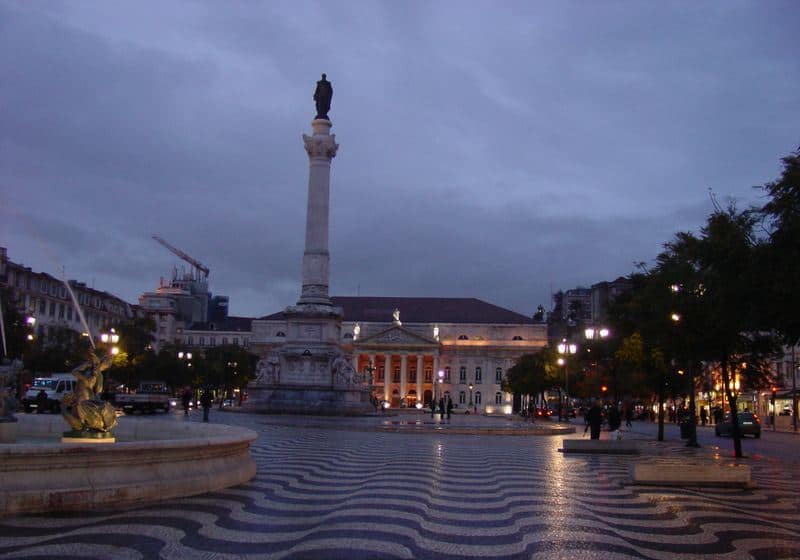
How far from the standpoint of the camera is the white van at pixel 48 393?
157 feet

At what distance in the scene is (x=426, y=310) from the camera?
170000mm

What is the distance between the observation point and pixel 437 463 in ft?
74.8

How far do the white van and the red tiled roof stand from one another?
111899 millimetres

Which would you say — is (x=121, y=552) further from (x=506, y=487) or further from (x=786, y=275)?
(x=786, y=275)

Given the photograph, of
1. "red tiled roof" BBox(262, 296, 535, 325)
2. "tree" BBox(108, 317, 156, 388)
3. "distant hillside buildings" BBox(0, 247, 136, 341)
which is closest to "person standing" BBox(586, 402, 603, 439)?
"tree" BBox(108, 317, 156, 388)

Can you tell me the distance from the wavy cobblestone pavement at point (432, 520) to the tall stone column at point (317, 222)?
Result: 41.4m

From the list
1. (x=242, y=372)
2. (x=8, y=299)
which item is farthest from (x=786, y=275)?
(x=242, y=372)

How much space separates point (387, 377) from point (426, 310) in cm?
1939

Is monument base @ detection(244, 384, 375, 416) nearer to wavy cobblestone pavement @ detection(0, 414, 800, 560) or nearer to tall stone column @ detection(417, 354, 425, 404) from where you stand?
wavy cobblestone pavement @ detection(0, 414, 800, 560)

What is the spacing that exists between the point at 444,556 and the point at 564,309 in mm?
189140

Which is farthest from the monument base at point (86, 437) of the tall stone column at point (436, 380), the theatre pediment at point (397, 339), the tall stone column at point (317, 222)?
the theatre pediment at point (397, 339)

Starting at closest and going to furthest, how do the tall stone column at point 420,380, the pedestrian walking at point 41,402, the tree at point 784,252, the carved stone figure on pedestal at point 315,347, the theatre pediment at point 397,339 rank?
the tree at point 784,252 < the pedestrian walking at point 41,402 < the carved stone figure on pedestal at point 315,347 < the theatre pediment at point 397,339 < the tall stone column at point 420,380

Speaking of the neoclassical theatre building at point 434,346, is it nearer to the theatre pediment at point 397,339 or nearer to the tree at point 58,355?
the theatre pediment at point 397,339

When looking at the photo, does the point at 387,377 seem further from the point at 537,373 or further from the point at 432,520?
the point at 432,520
